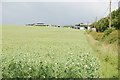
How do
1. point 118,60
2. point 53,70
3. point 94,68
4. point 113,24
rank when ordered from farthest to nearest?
point 113,24 → point 118,60 → point 94,68 → point 53,70

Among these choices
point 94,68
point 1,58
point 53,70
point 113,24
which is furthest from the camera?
point 113,24

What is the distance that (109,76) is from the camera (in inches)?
138

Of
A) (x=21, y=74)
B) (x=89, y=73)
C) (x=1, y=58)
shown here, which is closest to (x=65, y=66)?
(x=89, y=73)

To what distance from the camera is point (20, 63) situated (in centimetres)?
305

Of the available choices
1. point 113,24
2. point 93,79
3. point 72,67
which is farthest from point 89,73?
point 113,24

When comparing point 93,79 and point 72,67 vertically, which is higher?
point 72,67

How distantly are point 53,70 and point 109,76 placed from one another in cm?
146

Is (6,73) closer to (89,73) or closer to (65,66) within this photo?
(65,66)

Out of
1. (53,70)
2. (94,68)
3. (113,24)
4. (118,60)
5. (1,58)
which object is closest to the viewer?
(53,70)

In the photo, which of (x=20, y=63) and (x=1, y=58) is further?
(x=1, y=58)

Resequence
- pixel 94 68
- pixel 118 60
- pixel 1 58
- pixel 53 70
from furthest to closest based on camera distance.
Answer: pixel 118 60 → pixel 1 58 → pixel 94 68 → pixel 53 70

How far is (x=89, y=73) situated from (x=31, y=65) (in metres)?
1.20

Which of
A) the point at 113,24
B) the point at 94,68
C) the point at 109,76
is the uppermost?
the point at 113,24

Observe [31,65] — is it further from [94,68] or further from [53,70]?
[94,68]
